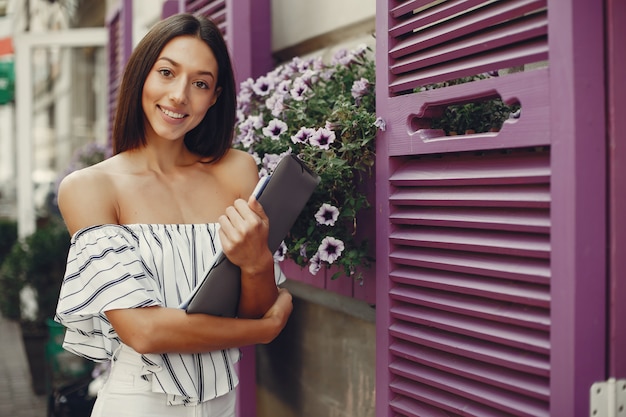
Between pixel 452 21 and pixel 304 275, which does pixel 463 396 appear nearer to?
pixel 452 21

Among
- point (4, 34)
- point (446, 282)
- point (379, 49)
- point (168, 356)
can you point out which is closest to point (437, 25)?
point (379, 49)

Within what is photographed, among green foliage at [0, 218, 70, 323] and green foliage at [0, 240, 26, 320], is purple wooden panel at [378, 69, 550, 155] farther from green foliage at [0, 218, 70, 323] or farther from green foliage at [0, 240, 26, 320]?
green foliage at [0, 240, 26, 320]

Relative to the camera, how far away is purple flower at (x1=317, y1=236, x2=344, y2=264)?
1924 mm

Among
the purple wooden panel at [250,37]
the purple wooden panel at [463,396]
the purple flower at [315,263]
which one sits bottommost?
the purple wooden panel at [463,396]

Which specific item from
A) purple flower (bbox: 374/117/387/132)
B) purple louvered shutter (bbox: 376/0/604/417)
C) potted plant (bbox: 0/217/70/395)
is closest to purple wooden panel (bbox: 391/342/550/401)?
purple louvered shutter (bbox: 376/0/604/417)

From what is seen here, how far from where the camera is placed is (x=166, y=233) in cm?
182

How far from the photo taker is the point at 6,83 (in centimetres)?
994

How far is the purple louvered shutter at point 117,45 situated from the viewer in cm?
495

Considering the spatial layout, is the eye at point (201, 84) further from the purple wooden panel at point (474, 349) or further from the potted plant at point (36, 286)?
the potted plant at point (36, 286)

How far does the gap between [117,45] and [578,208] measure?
15.6ft

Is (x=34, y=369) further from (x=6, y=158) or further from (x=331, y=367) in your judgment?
(x=6, y=158)

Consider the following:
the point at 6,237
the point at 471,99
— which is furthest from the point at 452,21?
the point at 6,237

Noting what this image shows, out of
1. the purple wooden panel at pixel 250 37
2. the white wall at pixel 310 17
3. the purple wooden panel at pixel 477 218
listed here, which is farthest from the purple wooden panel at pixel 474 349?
the purple wooden panel at pixel 250 37

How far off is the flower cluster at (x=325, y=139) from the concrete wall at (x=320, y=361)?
40 centimetres
